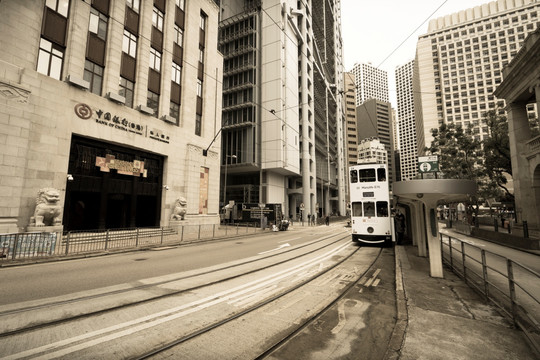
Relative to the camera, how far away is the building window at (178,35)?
24031 mm

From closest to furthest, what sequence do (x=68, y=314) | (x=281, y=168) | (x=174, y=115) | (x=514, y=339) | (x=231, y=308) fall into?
(x=514, y=339) < (x=68, y=314) < (x=231, y=308) < (x=174, y=115) < (x=281, y=168)

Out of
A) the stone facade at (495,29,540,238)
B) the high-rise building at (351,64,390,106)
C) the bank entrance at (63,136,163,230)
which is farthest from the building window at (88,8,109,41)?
the high-rise building at (351,64,390,106)

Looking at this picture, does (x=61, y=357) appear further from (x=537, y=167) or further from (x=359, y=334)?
(x=537, y=167)

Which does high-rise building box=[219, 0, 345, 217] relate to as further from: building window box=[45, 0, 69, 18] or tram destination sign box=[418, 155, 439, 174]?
tram destination sign box=[418, 155, 439, 174]

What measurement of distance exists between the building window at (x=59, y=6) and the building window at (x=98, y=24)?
4.61 ft

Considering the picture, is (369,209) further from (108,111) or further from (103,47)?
(103,47)

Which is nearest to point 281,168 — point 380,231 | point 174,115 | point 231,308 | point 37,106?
point 174,115

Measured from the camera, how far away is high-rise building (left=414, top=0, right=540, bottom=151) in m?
90.4

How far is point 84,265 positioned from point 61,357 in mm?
7582

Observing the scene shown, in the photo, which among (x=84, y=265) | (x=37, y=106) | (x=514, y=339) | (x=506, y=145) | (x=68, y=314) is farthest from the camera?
(x=506, y=145)

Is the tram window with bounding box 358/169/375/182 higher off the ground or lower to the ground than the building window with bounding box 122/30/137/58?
lower

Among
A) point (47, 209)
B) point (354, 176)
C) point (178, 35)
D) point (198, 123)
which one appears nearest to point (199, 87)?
point (198, 123)

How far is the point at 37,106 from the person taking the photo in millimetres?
13820

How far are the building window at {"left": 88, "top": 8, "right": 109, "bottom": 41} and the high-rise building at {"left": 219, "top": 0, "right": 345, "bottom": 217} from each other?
2128cm
